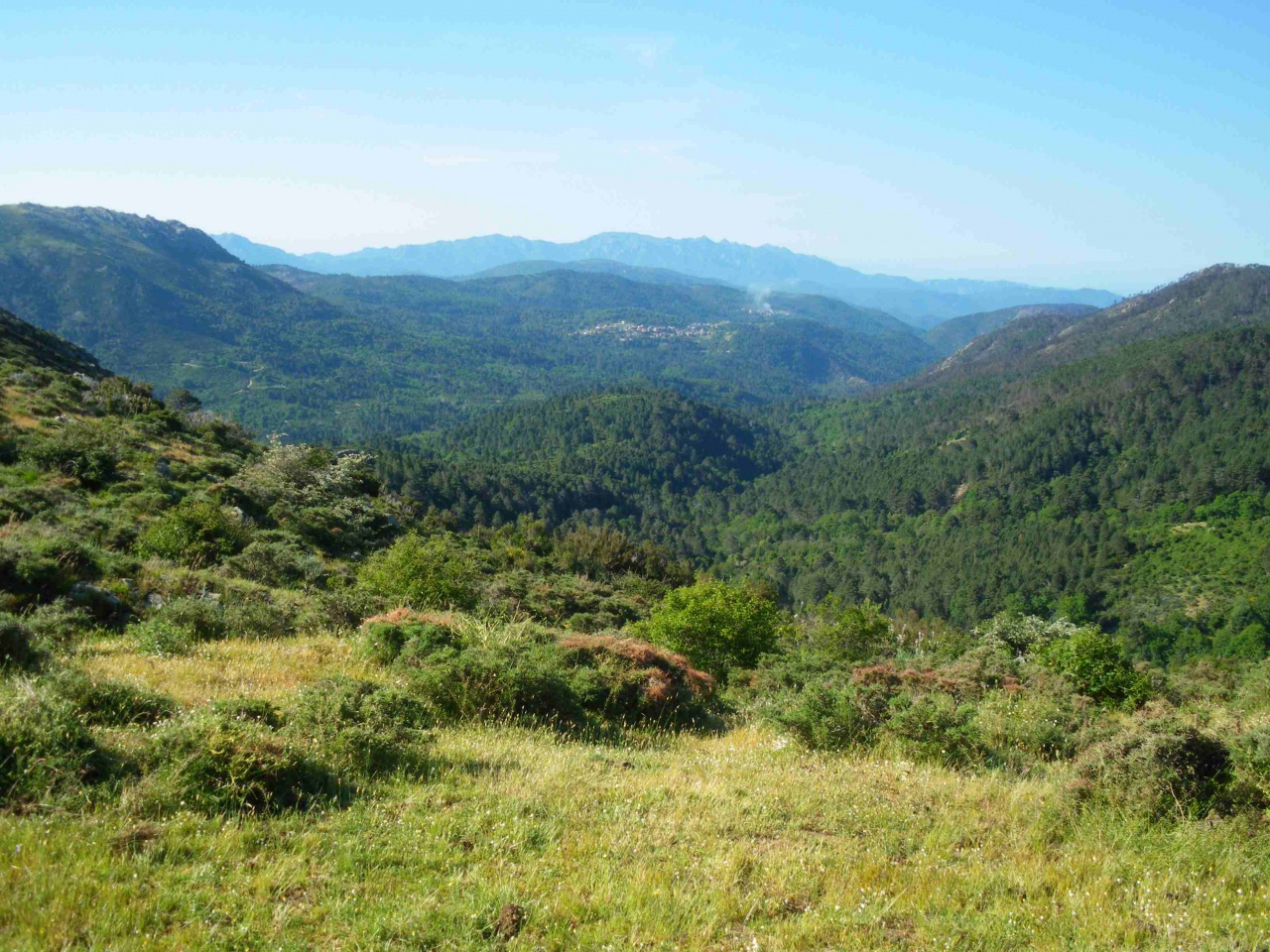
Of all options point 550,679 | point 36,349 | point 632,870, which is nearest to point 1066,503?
point 550,679

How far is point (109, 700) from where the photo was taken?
638cm

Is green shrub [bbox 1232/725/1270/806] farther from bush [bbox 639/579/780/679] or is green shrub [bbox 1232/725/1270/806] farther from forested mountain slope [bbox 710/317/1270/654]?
forested mountain slope [bbox 710/317/1270/654]

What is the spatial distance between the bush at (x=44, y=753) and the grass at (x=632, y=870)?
27cm

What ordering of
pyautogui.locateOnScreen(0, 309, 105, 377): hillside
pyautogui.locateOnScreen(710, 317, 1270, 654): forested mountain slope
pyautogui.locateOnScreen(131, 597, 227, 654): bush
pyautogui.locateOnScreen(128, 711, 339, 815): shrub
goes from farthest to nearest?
1. pyautogui.locateOnScreen(710, 317, 1270, 654): forested mountain slope
2. pyautogui.locateOnScreen(0, 309, 105, 377): hillside
3. pyautogui.locateOnScreen(131, 597, 227, 654): bush
4. pyautogui.locateOnScreen(128, 711, 339, 815): shrub

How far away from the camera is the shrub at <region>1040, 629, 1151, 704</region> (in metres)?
14.3

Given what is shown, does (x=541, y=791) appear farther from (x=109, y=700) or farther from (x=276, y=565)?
(x=276, y=565)

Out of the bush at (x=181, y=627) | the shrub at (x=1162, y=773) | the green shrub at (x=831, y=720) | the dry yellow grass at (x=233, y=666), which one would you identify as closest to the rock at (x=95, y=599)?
the bush at (x=181, y=627)

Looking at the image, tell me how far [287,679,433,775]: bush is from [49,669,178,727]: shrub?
4.06 feet

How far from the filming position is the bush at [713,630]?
832 inches

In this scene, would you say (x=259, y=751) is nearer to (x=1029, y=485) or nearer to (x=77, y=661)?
(x=77, y=661)

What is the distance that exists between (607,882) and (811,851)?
185 cm

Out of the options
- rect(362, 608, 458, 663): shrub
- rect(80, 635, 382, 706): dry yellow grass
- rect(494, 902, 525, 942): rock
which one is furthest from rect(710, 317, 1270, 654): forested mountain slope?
rect(494, 902, 525, 942): rock

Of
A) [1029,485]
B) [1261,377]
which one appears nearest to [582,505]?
[1029,485]

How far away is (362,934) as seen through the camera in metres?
4.03
